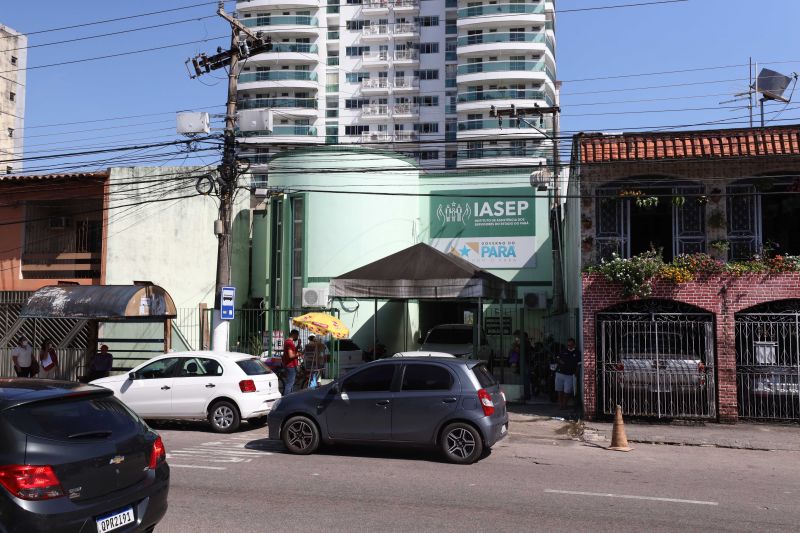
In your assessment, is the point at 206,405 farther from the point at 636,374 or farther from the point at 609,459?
the point at 636,374

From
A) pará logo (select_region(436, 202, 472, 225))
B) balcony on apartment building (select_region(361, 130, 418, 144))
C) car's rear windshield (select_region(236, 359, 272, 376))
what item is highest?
balcony on apartment building (select_region(361, 130, 418, 144))

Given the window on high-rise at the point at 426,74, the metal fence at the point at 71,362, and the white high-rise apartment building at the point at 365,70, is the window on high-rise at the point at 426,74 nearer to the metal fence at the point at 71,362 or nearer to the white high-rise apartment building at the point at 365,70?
the white high-rise apartment building at the point at 365,70

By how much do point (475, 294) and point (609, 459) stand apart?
276 inches

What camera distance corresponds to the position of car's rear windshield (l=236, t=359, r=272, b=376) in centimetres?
1357

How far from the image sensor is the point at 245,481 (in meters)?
8.89

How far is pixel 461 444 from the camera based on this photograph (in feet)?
33.4

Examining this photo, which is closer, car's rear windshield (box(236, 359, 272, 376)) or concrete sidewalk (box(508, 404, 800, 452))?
concrete sidewalk (box(508, 404, 800, 452))

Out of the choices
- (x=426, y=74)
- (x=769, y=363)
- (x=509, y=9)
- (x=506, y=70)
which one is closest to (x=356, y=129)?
(x=426, y=74)

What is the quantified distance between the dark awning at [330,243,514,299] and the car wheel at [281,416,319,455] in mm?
7328

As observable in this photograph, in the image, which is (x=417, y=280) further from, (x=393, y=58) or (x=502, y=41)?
(x=393, y=58)

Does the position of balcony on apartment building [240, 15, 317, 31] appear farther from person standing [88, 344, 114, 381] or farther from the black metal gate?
the black metal gate

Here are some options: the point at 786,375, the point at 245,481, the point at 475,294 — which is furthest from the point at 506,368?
the point at 245,481

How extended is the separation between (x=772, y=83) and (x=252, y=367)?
51.7 ft

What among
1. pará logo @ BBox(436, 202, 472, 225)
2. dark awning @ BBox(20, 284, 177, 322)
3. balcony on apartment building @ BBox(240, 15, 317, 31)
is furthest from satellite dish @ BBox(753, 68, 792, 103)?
balcony on apartment building @ BBox(240, 15, 317, 31)
